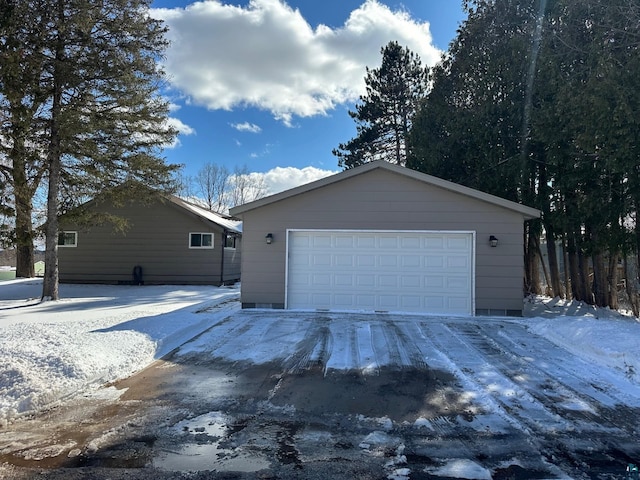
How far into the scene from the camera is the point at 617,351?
5.87m

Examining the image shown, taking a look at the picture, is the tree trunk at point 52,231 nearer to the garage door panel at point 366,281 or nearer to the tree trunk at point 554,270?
the garage door panel at point 366,281

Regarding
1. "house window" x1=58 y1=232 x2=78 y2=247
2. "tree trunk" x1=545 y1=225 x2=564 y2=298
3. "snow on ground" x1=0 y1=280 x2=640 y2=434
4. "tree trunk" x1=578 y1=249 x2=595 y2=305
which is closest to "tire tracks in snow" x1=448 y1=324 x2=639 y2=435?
"snow on ground" x1=0 y1=280 x2=640 y2=434

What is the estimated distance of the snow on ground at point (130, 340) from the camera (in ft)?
14.9

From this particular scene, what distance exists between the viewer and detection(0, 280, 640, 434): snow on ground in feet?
14.9

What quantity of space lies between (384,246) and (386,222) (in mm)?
595

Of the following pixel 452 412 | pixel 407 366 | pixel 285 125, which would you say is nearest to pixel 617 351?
pixel 407 366

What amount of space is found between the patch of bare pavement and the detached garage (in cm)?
410

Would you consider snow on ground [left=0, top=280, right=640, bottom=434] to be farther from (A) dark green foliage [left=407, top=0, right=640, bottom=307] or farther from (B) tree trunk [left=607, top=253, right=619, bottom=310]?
(A) dark green foliage [left=407, top=0, right=640, bottom=307]

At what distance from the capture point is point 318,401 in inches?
170

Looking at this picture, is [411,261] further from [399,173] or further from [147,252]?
[147,252]

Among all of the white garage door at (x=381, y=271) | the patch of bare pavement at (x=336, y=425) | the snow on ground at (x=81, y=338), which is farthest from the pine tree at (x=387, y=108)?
the patch of bare pavement at (x=336, y=425)

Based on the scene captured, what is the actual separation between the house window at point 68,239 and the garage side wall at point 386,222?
1053 cm

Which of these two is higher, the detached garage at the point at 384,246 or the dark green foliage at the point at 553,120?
the dark green foliage at the point at 553,120

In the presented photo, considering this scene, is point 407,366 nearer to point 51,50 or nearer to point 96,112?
point 96,112
